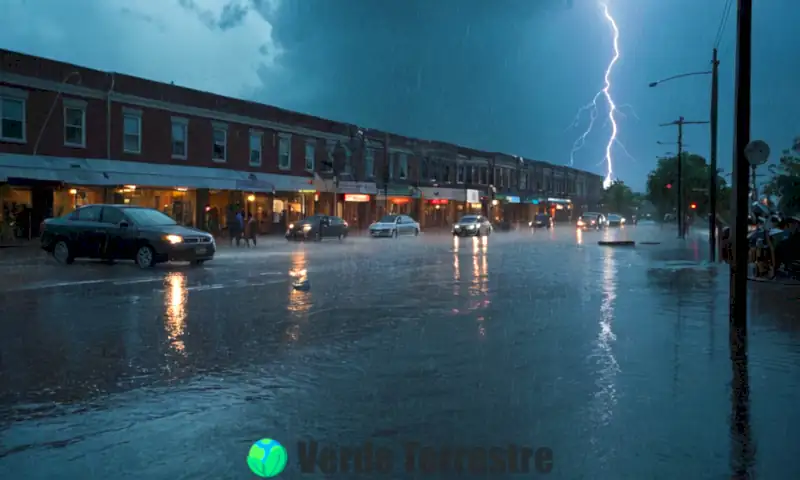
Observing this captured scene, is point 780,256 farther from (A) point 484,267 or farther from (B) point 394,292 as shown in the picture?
(B) point 394,292

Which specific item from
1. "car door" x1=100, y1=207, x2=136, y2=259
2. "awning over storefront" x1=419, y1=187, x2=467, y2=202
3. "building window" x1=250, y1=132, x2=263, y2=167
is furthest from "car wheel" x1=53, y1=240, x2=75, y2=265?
"awning over storefront" x1=419, y1=187, x2=467, y2=202

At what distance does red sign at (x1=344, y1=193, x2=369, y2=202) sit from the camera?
5445 cm

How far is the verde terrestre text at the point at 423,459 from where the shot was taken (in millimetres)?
4848

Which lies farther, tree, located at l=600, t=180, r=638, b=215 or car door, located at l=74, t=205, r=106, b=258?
tree, located at l=600, t=180, r=638, b=215

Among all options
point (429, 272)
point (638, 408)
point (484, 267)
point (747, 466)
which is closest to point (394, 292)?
point (429, 272)

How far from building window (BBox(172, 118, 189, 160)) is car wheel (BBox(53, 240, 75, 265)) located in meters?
18.2

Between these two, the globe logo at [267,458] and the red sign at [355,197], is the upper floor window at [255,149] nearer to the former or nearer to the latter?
the red sign at [355,197]

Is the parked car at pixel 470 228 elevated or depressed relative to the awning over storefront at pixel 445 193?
depressed

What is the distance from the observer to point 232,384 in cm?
703

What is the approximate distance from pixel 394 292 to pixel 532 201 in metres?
79.4

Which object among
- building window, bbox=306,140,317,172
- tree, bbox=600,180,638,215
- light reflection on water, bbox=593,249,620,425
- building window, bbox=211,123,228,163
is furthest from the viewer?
tree, bbox=600,180,638,215

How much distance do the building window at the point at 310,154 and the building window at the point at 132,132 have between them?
14494 millimetres

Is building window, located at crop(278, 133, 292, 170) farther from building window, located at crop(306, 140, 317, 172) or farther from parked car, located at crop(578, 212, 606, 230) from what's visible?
parked car, located at crop(578, 212, 606, 230)

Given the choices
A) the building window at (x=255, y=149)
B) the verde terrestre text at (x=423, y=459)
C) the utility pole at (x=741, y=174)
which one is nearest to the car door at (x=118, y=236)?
the utility pole at (x=741, y=174)
